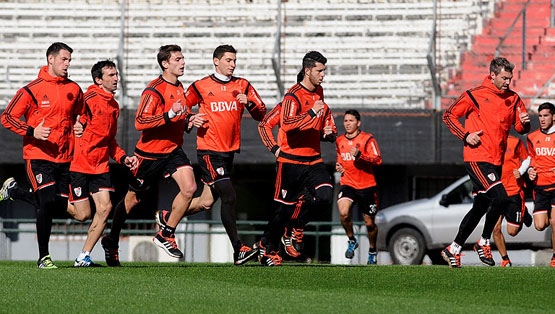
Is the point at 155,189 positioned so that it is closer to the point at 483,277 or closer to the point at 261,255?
the point at 261,255

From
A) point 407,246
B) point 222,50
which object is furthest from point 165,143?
point 407,246

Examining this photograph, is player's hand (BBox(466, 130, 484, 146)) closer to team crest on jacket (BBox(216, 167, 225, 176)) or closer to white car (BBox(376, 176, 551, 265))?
team crest on jacket (BBox(216, 167, 225, 176))

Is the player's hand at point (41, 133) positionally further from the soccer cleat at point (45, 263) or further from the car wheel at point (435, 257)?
the car wheel at point (435, 257)

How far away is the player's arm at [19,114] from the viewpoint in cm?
1153

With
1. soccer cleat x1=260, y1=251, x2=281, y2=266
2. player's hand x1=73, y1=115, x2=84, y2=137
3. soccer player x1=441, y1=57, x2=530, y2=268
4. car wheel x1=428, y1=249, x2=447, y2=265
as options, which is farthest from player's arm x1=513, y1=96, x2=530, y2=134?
car wheel x1=428, y1=249, x2=447, y2=265

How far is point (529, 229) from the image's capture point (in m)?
19.6

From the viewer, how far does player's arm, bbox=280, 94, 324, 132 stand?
38.4 feet

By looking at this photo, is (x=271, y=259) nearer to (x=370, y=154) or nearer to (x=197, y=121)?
(x=197, y=121)

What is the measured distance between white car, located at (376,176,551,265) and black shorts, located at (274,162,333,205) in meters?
8.27

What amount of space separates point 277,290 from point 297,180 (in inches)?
111

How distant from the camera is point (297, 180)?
12.2m

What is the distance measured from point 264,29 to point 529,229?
787 centimetres

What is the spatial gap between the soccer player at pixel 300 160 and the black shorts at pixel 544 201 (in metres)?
4.87

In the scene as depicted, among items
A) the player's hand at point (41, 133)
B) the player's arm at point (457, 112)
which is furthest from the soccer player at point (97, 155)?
the player's arm at point (457, 112)
